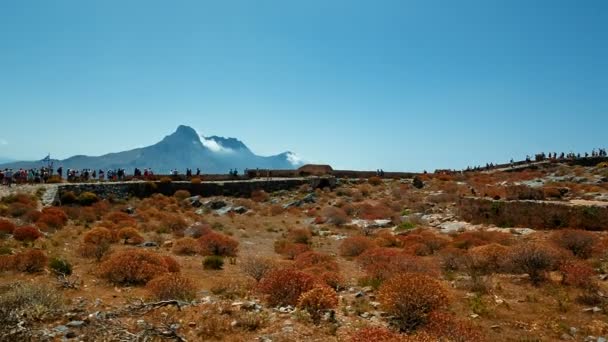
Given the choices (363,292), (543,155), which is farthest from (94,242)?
(543,155)

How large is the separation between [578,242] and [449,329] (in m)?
11.4

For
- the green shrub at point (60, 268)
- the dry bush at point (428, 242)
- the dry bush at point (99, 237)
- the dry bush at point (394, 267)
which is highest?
the dry bush at point (99, 237)

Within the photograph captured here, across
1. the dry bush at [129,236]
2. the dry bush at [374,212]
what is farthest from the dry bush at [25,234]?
the dry bush at [374,212]

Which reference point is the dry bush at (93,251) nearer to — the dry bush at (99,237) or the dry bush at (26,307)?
the dry bush at (99,237)

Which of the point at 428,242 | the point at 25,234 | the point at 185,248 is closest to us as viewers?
the point at 25,234

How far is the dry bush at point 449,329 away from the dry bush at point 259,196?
130 feet

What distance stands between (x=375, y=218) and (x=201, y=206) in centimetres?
1832

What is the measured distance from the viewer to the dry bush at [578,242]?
17.3 metres

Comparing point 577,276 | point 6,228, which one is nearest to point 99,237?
point 6,228

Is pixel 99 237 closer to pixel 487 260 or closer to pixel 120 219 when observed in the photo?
pixel 120 219

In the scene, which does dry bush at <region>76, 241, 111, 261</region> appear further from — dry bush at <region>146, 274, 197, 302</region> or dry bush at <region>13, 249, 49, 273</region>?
dry bush at <region>146, 274, 197, 302</region>

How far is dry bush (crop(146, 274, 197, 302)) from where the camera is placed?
11.8m

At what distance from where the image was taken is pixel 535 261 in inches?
574

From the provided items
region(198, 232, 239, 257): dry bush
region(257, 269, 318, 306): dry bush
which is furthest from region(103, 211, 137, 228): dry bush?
region(257, 269, 318, 306): dry bush
